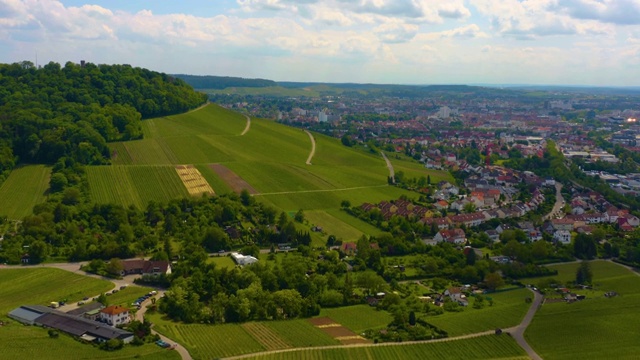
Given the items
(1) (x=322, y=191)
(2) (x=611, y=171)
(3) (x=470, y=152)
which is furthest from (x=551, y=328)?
(3) (x=470, y=152)

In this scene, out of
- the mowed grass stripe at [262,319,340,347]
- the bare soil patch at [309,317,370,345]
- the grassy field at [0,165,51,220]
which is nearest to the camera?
the mowed grass stripe at [262,319,340,347]

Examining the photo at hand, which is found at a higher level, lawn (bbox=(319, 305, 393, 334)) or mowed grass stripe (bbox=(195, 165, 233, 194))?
mowed grass stripe (bbox=(195, 165, 233, 194))

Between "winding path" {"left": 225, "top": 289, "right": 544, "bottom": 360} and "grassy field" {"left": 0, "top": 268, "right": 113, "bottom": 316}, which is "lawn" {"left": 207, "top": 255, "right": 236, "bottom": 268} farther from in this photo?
"winding path" {"left": 225, "top": 289, "right": 544, "bottom": 360}

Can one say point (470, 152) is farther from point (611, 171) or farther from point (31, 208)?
point (31, 208)

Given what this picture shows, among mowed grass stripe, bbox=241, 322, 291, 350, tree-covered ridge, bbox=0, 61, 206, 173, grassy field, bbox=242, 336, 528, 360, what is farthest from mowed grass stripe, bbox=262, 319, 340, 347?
tree-covered ridge, bbox=0, 61, 206, 173

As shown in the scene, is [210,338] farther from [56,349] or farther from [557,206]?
[557,206]

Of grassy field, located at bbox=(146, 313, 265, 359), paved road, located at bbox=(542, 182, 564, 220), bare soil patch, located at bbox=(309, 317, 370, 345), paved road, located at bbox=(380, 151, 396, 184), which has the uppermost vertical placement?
paved road, located at bbox=(380, 151, 396, 184)
